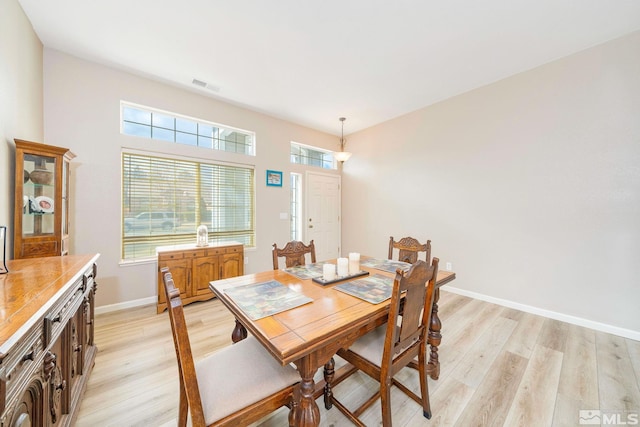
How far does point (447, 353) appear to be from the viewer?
207 cm

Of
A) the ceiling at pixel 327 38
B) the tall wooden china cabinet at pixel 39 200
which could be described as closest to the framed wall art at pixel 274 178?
the ceiling at pixel 327 38

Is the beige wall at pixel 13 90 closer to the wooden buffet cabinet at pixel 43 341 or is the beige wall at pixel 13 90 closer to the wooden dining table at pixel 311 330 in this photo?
the wooden buffet cabinet at pixel 43 341

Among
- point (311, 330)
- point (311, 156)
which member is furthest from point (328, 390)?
point (311, 156)

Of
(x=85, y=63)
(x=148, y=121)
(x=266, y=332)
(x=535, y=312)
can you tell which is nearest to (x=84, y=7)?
(x=85, y=63)

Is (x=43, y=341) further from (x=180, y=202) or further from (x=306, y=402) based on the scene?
(x=180, y=202)

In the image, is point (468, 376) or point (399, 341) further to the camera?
point (468, 376)

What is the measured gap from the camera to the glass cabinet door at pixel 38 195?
6.28ft

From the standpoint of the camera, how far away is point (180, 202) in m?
3.34

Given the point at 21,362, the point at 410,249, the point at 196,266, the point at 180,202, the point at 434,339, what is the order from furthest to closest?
1. the point at 180,202
2. the point at 196,266
3. the point at 410,249
4. the point at 434,339
5. the point at 21,362

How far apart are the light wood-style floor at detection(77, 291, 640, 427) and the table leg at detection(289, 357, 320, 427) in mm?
566

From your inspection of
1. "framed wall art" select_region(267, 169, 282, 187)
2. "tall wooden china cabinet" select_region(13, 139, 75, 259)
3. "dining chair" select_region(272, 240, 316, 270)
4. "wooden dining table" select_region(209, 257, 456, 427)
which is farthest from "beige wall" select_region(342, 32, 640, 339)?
"tall wooden china cabinet" select_region(13, 139, 75, 259)

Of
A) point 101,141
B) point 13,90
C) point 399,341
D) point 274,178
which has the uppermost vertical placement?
point 13,90

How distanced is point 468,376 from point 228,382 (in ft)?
5.95

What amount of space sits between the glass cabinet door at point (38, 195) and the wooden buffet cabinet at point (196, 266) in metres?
0.97
